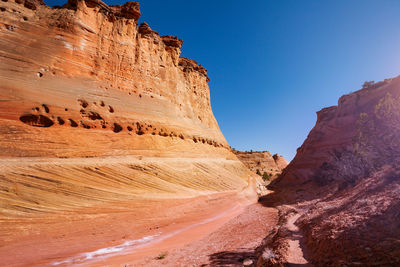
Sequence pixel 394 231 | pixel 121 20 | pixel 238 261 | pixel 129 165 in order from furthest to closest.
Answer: pixel 121 20 → pixel 129 165 → pixel 238 261 → pixel 394 231

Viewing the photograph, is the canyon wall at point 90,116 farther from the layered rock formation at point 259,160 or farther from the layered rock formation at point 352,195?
the layered rock formation at point 259,160

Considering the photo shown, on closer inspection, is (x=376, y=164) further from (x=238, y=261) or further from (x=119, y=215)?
(x=119, y=215)

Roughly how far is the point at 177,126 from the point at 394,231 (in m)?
17.8

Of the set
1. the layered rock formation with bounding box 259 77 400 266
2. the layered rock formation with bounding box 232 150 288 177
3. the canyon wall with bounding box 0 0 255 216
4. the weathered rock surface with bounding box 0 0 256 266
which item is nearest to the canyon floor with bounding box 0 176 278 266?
the weathered rock surface with bounding box 0 0 256 266

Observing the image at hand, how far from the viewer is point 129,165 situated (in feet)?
43.9

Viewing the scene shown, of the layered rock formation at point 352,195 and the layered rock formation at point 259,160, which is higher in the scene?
the layered rock formation at point 259,160

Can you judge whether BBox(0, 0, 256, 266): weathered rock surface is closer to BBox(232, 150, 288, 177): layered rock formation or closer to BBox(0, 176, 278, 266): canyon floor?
BBox(0, 176, 278, 266): canyon floor

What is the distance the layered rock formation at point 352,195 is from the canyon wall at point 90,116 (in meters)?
8.63

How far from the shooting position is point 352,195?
7.48 meters

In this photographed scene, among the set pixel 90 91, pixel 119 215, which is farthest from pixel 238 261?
pixel 90 91

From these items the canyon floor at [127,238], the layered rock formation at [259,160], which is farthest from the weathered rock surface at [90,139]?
the layered rock formation at [259,160]

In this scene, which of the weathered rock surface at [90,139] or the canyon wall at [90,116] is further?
the canyon wall at [90,116]

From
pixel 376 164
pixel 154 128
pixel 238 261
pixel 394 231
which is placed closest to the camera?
pixel 394 231

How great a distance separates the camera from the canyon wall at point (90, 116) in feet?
34.4
